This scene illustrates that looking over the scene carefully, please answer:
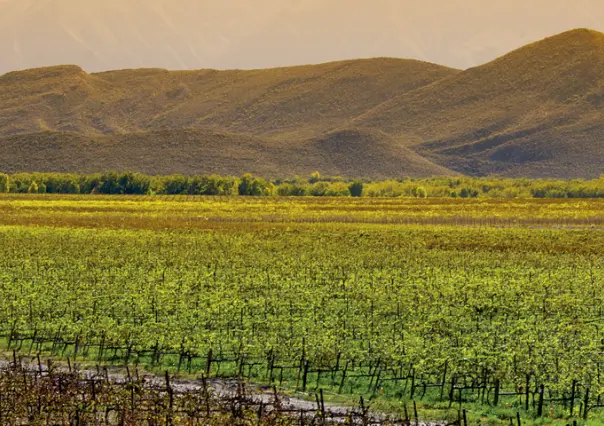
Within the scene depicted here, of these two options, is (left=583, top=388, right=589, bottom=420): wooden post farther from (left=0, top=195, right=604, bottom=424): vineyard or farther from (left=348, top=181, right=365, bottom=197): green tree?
(left=348, top=181, right=365, bottom=197): green tree

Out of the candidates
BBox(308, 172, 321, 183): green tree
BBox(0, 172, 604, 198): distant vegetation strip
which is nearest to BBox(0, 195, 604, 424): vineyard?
BBox(0, 172, 604, 198): distant vegetation strip

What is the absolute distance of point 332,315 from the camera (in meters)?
25.9

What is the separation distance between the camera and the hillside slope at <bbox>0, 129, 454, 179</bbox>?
173500 mm

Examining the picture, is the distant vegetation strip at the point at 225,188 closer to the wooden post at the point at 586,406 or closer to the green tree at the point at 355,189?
the green tree at the point at 355,189

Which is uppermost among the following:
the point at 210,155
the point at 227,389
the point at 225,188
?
the point at 210,155

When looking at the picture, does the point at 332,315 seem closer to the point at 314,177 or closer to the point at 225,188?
the point at 225,188

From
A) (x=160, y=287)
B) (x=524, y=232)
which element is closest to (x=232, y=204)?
(x=524, y=232)

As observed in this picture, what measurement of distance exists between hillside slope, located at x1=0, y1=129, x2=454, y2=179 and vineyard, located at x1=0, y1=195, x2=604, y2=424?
122 m

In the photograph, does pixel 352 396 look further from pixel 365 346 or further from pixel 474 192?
pixel 474 192

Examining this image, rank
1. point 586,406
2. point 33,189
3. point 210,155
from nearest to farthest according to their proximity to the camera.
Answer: point 586,406 → point 33,189 → point 210,155

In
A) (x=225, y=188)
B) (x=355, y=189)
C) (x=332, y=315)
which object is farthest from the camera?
(x=355, y=189)

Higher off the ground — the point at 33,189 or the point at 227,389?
the point at 33,189

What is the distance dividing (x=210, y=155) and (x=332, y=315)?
15520cm

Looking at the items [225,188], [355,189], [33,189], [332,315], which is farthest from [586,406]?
[33,189]
